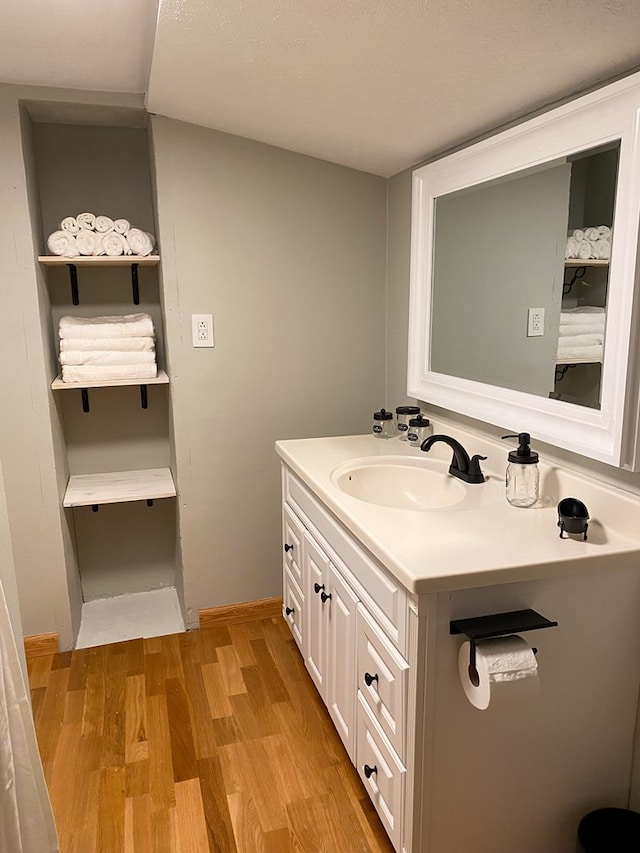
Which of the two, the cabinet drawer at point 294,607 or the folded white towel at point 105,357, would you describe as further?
the folded white towel at point 105,357

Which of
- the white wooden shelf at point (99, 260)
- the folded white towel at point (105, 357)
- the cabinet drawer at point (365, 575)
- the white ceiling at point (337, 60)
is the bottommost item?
the cabinet drawer at point (365, 575)

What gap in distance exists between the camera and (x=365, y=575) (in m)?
1.56

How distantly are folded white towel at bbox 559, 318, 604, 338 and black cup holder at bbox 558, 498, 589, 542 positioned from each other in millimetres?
392

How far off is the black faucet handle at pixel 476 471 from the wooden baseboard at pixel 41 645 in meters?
1.80

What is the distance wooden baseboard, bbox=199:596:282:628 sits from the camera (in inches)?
108

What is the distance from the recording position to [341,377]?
271cm

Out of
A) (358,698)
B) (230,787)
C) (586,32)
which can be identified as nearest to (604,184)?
(586,32)

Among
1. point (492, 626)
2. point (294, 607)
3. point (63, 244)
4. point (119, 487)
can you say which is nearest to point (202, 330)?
point (63, 244)

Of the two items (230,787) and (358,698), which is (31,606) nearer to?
(230,787)

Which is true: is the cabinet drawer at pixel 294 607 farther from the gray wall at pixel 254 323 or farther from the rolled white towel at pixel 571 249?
the rolled white towel at pixel 571 249

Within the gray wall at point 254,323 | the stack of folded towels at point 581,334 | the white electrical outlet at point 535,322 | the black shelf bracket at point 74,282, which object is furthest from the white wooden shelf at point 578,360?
the black shelf bracket at point 74,282

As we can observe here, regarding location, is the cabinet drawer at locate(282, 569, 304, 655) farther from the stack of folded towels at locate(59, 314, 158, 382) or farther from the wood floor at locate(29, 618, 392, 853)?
the stack of folded towels at locate(59, 314, 158, 382)

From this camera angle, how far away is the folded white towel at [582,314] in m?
1.46

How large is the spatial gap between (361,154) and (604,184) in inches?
44.5
